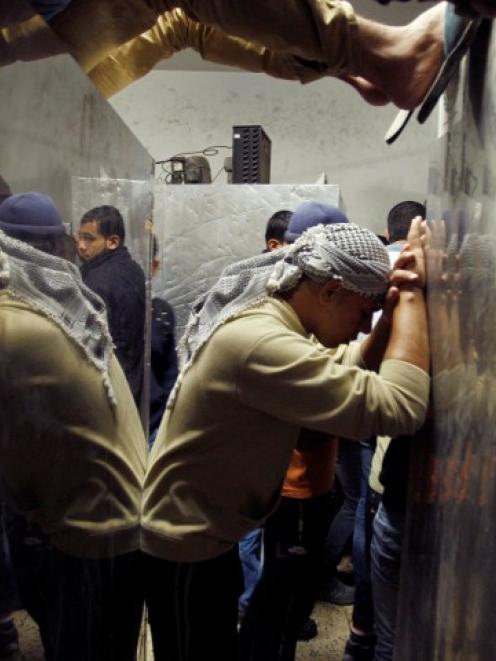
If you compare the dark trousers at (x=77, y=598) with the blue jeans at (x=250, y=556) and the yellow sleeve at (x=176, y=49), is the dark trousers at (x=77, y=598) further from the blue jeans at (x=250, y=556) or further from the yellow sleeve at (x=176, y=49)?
the yellow sleeve at (x=176, y=49)

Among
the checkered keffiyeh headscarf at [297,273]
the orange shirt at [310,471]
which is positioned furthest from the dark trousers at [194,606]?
the checkered keffiyeh headscarf at [297,273]

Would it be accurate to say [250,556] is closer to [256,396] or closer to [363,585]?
[363,585]

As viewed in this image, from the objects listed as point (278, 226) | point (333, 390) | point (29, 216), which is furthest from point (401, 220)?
point (29, 216)

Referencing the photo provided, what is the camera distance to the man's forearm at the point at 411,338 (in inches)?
44.3

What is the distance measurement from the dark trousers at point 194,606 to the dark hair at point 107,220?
2.07ft

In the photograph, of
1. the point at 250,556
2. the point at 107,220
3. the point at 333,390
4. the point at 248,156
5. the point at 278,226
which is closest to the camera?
the point at 333,390

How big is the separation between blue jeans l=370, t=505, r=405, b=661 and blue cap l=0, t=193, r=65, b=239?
2.59 ft

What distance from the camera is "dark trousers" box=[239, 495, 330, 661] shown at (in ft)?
5.15

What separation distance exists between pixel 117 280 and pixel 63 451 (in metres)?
0.52

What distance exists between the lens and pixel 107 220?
4.47 ft

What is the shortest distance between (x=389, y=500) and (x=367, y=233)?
48 centimetres

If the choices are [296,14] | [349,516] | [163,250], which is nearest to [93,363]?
[296,14]

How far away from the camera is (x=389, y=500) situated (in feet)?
4.16

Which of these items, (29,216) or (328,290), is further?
(328,290)
